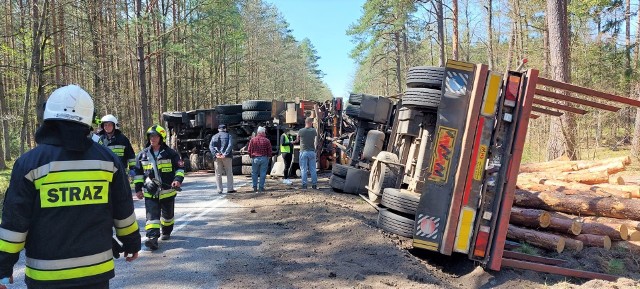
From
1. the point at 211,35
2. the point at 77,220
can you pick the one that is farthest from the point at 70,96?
the point at 211,35

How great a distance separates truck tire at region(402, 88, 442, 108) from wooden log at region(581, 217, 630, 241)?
2.76 m

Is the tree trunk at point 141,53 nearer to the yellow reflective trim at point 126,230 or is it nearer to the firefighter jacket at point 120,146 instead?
the firefighter jacket at point 120,146

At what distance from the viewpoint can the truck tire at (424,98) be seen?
209 inches

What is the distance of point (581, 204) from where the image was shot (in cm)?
596

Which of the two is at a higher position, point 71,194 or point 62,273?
point 71,194

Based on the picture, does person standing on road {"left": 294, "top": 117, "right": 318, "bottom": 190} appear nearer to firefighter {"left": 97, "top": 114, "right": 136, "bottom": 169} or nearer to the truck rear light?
firefighter {"left": 97, "top": 114, "right": 136, "bottom": 169}

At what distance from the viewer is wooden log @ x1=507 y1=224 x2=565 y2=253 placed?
18.6 feet

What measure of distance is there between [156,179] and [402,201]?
3.14 m

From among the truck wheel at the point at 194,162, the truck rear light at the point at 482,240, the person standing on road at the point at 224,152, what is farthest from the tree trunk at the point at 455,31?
the truck rear light at the point at 482,240

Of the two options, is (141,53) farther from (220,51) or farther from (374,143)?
(220,51)

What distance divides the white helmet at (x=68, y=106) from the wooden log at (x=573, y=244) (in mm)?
5823

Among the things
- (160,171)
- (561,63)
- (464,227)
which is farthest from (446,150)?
(561,63)

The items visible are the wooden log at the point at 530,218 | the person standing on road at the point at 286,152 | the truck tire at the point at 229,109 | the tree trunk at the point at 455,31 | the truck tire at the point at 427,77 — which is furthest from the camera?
the tree trunk at the point at 455,31

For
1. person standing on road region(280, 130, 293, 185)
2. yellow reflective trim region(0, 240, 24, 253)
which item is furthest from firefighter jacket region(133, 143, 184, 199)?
person standing on road region(280, 130, 293, 185)
